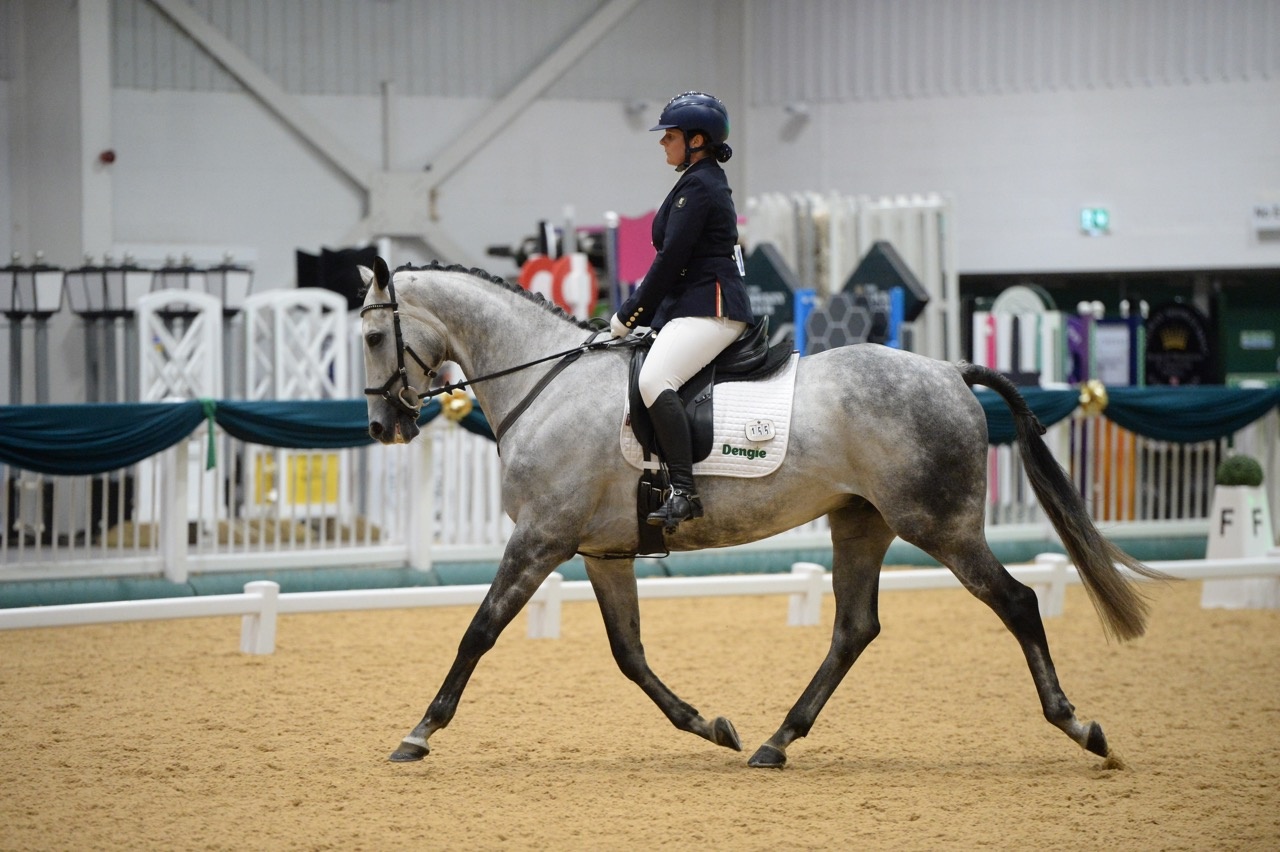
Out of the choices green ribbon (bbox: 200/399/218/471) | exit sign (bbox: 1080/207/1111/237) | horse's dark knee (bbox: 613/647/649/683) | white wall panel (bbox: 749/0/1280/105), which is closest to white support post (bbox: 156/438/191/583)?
green ribbon (bbox: 200/399/218/471)

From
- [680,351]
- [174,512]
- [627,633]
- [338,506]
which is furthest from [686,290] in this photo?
[338,506]

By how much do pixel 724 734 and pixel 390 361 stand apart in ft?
6.13

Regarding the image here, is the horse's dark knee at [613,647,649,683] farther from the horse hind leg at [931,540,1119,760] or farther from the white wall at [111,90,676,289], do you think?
the white wall at [111,90,676,289]

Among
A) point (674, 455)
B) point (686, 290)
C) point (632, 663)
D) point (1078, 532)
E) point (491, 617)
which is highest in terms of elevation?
point (686, 290)

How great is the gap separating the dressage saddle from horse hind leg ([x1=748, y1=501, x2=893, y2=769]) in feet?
2.23

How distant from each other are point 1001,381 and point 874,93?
12.9 metres

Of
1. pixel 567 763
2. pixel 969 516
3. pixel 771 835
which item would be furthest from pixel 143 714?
pixel 969 516

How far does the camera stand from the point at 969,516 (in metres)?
5.30

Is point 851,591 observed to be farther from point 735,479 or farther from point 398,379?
point 398,379

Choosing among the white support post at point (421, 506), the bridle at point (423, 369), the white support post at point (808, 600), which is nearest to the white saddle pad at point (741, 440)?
the bridle at point (423, 369)

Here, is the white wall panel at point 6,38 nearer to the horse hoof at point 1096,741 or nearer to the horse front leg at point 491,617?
the horse front leg at point 491,617

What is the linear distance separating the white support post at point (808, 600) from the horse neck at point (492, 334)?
12.4 feet

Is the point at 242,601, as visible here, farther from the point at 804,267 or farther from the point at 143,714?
the point at 804,267

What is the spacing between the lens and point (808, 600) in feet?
29.5
